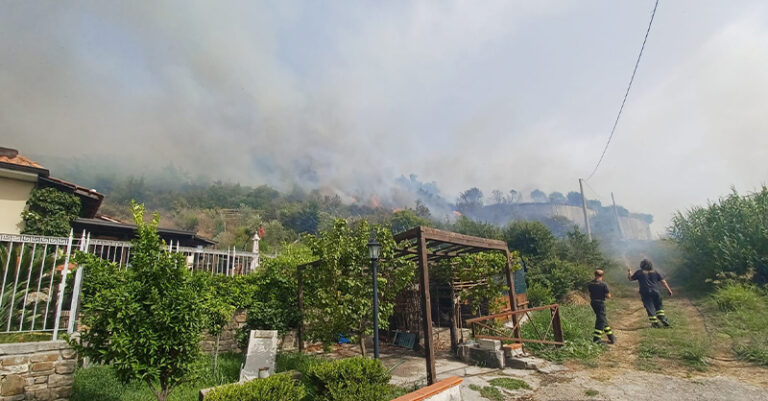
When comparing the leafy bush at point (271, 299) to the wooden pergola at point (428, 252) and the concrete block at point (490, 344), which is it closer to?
the wooden pergola at point (428, 252)

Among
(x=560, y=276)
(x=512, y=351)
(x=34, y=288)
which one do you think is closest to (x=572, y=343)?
(x=512, y=351)

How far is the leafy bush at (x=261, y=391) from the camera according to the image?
3.39 m

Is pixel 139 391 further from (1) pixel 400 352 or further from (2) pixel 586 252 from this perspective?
(2) pixel 586 252

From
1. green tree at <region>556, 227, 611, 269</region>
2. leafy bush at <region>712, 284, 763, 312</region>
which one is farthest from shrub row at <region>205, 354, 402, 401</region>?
green tree at <region>556, 227, 611, 269</region>

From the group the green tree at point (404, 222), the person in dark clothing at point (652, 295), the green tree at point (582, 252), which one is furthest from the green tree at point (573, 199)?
the person in dark clothing at point (652, 295)

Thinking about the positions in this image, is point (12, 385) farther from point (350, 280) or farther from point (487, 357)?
point (487, 357)

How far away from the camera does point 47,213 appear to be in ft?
38.4

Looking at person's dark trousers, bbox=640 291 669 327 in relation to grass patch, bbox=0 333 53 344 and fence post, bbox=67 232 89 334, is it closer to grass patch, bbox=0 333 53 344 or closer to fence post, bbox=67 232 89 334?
fence post, bbox=67 232 89 334

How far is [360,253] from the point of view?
6535mm

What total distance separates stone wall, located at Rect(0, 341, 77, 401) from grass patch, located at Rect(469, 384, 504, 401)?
6.47 m

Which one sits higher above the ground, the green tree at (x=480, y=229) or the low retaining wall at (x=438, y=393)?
the green tree at (x=480, y=229)

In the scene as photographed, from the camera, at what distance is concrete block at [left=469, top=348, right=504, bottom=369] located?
7709 millimetres

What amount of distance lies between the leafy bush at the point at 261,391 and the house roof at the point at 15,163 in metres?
12.4

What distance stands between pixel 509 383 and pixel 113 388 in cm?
680
